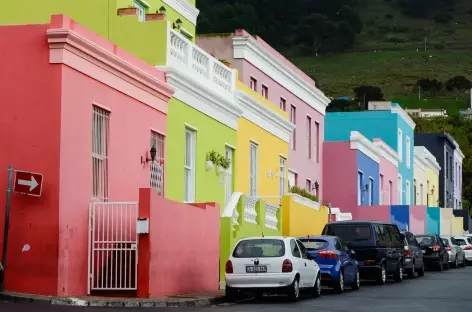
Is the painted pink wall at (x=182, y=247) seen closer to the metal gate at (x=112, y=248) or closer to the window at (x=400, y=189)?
the metal gate at (x=112, y=248)

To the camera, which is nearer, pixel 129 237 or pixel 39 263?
pixel 39 263

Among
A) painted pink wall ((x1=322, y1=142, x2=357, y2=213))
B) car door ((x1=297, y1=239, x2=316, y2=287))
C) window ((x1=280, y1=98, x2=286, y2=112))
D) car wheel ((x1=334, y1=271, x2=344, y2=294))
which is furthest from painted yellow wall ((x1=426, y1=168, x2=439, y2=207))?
car door ((x1=297, y1=239, x2=316, y2=287))

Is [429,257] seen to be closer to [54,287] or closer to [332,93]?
[54,287]

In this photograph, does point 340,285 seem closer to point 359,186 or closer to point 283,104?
point 283,104

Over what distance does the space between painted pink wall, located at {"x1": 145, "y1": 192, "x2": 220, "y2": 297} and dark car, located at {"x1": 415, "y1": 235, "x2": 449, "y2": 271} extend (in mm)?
16878

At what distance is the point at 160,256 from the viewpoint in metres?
23.8

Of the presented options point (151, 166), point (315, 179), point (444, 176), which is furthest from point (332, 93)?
point (151, 166)

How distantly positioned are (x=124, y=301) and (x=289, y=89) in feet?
79.1

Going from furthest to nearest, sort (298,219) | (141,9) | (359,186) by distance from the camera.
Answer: (359,186)
(298,219)
(141,9)

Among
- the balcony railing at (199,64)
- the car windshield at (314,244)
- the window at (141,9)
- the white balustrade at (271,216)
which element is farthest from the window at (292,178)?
the car windshield at (314,244)

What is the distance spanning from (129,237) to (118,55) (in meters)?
3.99

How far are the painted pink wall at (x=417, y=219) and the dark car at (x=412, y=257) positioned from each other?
1987 cm

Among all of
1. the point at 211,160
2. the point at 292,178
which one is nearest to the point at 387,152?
the point at 292,178

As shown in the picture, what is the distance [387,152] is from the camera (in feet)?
198
